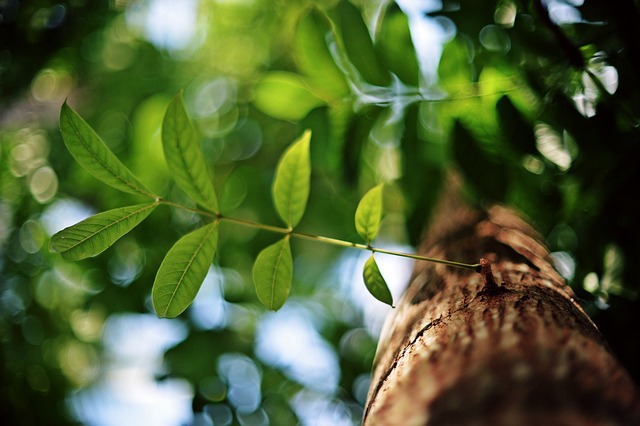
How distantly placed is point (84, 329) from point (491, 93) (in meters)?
2.42

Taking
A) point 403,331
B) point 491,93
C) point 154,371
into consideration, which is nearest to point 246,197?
point 154,371

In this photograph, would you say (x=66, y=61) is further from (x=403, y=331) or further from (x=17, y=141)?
(x=403, y=331)

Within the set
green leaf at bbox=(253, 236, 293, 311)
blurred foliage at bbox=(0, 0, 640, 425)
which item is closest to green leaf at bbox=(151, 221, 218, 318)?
green leaf at bbox=(253, 236, 293, 311)

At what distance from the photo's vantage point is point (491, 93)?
1.36 metres

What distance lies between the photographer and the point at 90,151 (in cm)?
90

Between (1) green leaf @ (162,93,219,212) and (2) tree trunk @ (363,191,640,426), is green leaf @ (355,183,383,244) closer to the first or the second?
(2) tree trunk @ (363,191,640,426)

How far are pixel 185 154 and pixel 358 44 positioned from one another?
655 millimetres

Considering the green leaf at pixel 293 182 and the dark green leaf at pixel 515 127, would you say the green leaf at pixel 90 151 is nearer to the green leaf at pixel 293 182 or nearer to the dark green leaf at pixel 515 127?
the green leaf at pixel 293 182

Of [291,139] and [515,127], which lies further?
[291,139]

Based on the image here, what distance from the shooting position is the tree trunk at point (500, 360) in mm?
485

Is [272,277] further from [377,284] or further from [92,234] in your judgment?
[92,234]

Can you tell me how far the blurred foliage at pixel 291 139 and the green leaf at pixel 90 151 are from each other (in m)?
0.65

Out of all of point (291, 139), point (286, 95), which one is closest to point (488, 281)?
point (286, 95)

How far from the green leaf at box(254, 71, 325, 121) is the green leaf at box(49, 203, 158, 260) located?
29.1 inches
